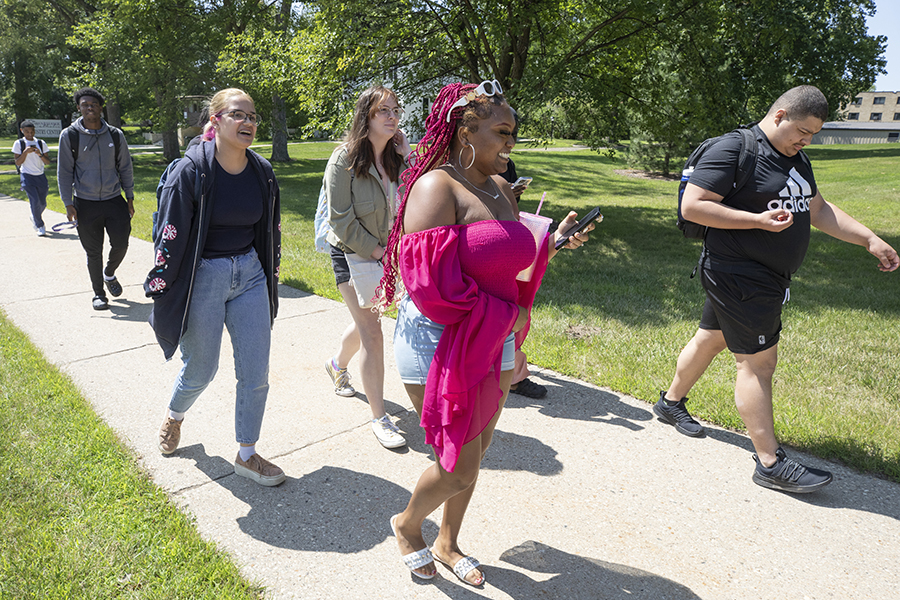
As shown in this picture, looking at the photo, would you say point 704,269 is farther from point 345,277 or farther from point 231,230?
point 231,230

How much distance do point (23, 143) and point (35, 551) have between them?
36.4 feet

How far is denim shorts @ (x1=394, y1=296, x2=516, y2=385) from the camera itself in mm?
2547

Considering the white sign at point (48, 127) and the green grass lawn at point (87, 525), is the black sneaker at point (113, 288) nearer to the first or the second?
the green grass lawn at point (87, 525)

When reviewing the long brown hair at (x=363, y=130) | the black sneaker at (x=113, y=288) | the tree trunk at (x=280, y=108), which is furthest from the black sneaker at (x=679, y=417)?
the tree trunk at (x=280, y=108)

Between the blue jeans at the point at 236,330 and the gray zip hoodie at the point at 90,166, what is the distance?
13.5 feet

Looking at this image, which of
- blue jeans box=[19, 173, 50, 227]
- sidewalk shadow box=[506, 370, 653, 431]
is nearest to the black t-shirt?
sidewalk shadow box=[506, 370, 653, 431]

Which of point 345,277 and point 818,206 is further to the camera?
point 345,277

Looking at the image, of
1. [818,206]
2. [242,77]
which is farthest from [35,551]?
[242,77]

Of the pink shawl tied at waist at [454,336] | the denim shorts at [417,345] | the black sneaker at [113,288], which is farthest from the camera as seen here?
the black sneaker at [113,288]

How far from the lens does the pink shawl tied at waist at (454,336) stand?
91.4 inches

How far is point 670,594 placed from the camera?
2.69m

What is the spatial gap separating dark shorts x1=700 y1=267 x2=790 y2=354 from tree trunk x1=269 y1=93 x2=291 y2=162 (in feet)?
62.4

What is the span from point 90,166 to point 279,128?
18.7 metres

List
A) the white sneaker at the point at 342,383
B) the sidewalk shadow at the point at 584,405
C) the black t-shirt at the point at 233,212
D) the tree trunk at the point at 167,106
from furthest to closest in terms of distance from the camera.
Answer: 1. the tree trunk at the point at 167,106
2. the white sneaker at the point at 342,383
3. the sidewalk shadow at the point at 584,405
4. the black t-shirt at the point at 233,212
